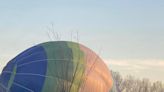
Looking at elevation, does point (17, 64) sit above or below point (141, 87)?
above

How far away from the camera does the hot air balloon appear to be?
16.8 metres

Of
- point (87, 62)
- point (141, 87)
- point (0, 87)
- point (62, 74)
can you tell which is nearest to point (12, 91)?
point (0, 87)

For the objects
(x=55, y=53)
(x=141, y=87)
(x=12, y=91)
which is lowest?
(x=141, y=87)

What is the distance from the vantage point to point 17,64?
17.8m

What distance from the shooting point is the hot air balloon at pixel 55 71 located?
16828 mm

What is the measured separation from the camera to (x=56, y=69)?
17.1 metres

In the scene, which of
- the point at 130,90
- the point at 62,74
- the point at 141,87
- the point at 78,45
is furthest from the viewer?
the point at 141,87

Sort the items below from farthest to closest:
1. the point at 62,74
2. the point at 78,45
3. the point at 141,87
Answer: the point at 141,87 → the point at 78,45 → the point at 62,74

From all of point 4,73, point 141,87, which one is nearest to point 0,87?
point 4,73

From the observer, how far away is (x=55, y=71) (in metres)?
17.0

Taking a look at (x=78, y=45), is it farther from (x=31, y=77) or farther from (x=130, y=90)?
(x=130, y=90)

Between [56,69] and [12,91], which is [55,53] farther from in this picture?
[12,91]

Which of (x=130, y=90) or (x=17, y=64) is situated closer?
(x=17, y=64)

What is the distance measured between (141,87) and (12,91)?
4609 cm
